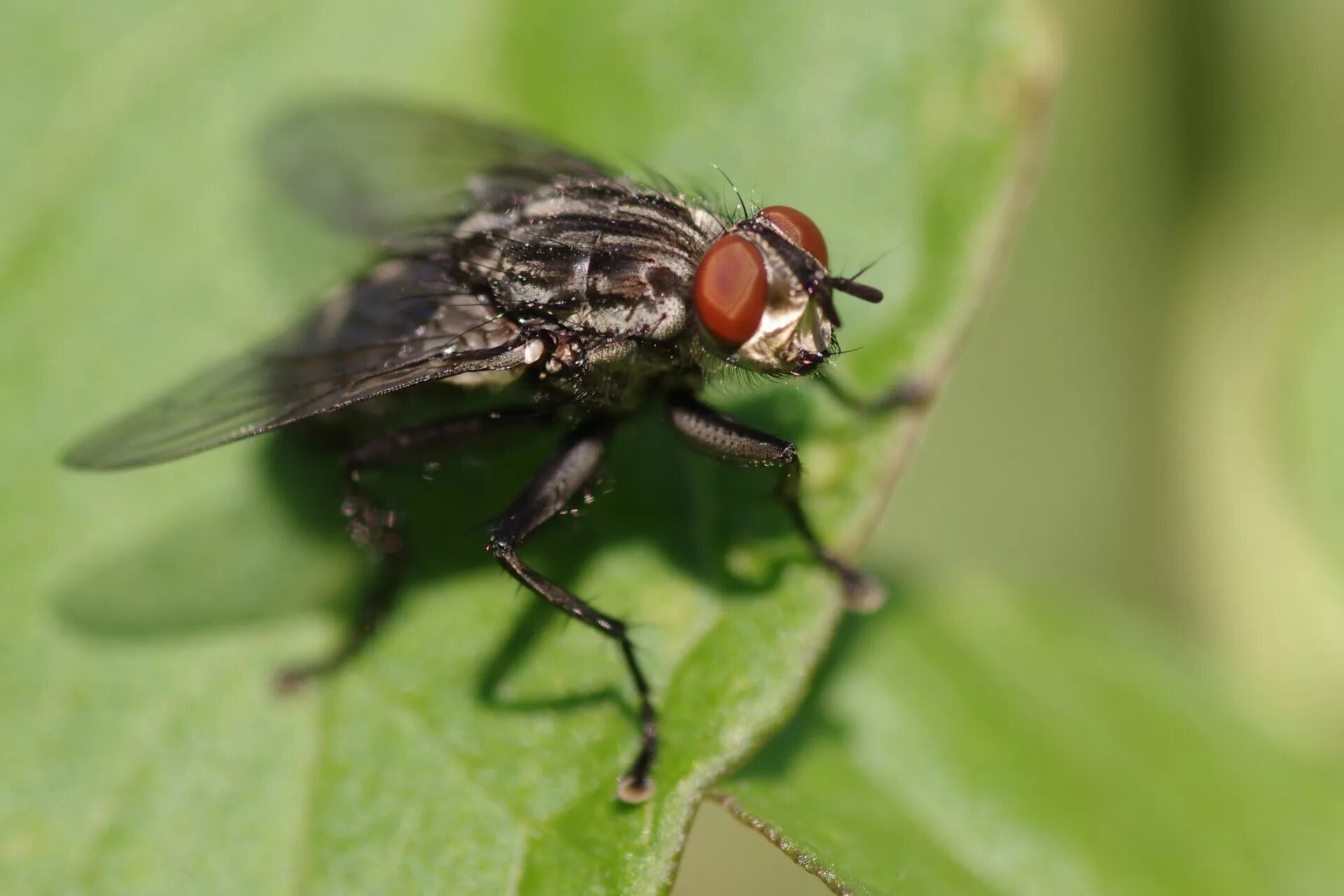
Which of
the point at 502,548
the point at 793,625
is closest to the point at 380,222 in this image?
the point at 502,548

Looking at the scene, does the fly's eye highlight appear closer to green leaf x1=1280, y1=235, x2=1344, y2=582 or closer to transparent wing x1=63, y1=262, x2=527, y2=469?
transparent wing x1=63, y1=262, x2=527, y2=469

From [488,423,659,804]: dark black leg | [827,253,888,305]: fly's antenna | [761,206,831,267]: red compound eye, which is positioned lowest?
[488,423,659,804]: dark black leg

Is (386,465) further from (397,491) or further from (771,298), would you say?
(771,298)

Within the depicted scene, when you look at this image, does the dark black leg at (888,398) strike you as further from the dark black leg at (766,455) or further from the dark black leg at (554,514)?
the dark black leg at (554,514)

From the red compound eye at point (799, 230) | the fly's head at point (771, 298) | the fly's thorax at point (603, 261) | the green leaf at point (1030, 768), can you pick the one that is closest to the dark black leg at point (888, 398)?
the fly's head at point (771, 298)

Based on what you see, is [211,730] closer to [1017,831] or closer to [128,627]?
[128,627]

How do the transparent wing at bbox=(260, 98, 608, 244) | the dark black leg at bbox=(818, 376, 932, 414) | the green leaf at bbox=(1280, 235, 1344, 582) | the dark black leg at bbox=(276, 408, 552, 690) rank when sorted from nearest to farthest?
the dark black leg at bbox=(818, 376, 932, 414) < the dark black leg at bbox=(276, 408, 552, 690) < the transparent wing at bbox=(260, 98, 608, 244) < the green leaf at bbox=(1280, 235, 1344, 582)

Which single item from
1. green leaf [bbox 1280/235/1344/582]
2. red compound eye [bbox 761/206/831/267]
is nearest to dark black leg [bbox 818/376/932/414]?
red compound eye [bbox 761/206/831/267]

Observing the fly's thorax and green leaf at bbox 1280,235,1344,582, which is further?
green leaf at bbox 1280,235,1344,582
